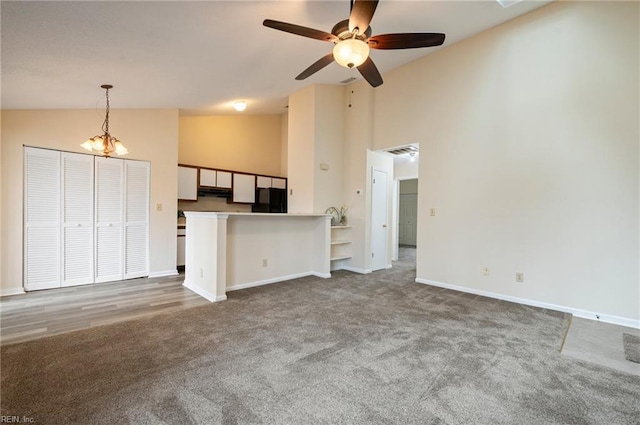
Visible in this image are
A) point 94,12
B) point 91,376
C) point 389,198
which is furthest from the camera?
point 389,198

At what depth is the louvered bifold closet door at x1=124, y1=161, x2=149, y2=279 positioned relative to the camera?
4.67m

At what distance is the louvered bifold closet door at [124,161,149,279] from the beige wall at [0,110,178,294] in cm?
10

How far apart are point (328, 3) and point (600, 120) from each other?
3.15 m

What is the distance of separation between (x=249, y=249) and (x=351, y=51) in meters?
2.97

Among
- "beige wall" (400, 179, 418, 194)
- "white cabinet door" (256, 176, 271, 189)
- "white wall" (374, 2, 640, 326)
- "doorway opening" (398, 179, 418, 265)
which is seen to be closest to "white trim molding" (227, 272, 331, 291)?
"white wall" (374, 2, 640, 326)

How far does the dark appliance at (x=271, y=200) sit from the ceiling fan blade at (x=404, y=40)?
14.9 ft

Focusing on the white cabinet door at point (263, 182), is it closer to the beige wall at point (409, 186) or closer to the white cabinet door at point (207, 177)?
the white cabinet door at point (207, 177)

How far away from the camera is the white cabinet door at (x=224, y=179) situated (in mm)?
6327

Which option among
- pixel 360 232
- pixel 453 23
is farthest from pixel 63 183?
pixel 453 23

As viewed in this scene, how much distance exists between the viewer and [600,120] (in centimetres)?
312

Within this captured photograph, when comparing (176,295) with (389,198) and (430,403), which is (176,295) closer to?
(430,403)

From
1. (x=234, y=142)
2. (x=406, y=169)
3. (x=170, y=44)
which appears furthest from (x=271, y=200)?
(x=170, y=44)

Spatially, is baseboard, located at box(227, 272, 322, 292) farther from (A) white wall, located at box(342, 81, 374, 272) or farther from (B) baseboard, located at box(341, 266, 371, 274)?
(A) white wall, located at box(342, 81, 374, 272)

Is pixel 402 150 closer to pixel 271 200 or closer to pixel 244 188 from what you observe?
pixel 271 200
